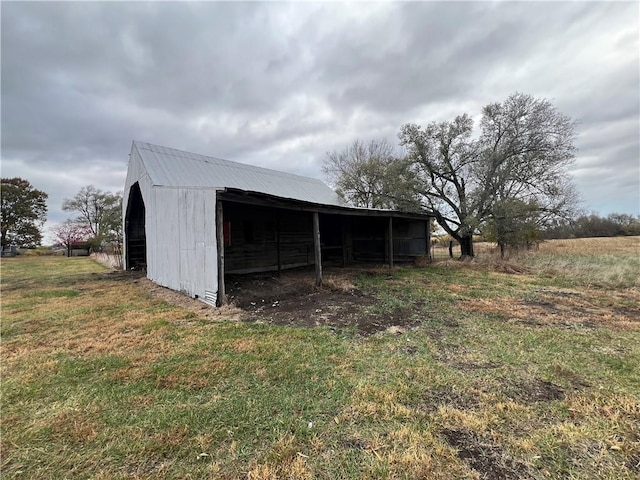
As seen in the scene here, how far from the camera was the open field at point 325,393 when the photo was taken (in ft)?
6.52

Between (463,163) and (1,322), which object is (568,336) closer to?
(1,322)

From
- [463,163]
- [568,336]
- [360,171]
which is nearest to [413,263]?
[463,163]

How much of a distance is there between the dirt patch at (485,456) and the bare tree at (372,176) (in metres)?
14.8

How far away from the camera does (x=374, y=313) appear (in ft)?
19.1

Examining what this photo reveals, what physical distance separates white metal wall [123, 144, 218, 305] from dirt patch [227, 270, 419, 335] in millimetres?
1060

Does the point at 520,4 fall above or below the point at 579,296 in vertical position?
above

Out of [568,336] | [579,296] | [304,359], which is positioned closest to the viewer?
[304,359]

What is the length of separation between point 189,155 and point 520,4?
1336 centimetres

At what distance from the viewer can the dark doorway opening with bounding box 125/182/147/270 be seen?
48.1ft

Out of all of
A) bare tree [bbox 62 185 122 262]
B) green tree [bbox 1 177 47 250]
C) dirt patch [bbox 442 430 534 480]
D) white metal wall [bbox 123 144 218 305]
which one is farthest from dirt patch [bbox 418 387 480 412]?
green tree [bbox 1 177 47 250]

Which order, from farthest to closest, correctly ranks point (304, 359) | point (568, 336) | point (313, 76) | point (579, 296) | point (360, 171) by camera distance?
point (360, 171) → point (313, 76) → point (579, 296) → point (568, 336) → point (304, 359)

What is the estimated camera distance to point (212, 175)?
42.0ft

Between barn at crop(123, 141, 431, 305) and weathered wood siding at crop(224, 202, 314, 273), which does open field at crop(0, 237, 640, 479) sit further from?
weathered wood siding at crop(224, 202, 314, 273)

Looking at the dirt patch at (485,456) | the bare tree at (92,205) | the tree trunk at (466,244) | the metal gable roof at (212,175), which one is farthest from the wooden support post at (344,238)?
the bare tree at (92,205)
